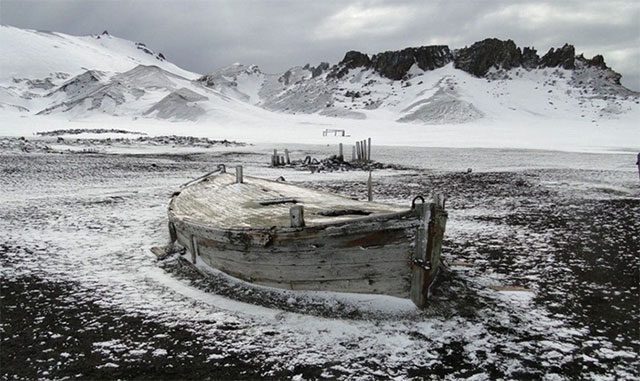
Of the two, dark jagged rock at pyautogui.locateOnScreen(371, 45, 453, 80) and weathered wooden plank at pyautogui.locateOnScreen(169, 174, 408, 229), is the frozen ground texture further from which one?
dark jagged rock at pyautogui.locateOnScreen(371, 45, 453, 80)

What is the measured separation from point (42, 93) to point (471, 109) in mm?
118602

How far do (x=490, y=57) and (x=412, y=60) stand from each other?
22322 millimetres

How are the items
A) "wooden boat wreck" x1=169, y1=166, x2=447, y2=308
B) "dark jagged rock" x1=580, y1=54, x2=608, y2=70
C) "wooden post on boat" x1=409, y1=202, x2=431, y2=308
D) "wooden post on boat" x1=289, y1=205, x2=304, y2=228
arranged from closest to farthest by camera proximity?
"wooden post on boat" x1=409, y1=202, x2=431, y2=308
"wooden boat wreck" x1=169, y1=166, x2=447, y2=308
"wooden post on boat" x1=289, y1=205, x2=304, y2=228
"dark jagged rock" x1=580, y1=54, x2=608, y2=70

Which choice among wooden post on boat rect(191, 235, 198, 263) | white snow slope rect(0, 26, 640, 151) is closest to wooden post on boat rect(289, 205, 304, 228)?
wooden post on boat rect(191, 235, 198, 263)

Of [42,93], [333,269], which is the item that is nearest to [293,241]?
[333,269]

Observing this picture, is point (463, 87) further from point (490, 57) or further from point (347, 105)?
point (347, 105)

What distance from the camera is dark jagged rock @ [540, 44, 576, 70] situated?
125387mm

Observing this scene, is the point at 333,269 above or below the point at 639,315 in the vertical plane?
above

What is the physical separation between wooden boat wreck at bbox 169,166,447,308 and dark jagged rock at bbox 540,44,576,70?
138 metres

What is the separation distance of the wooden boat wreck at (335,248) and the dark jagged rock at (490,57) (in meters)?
131

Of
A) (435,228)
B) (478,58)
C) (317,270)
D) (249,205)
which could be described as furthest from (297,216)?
(478,58)

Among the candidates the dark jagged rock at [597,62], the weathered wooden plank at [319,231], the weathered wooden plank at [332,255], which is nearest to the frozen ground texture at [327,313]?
the weathered wooden plank at [332,255]

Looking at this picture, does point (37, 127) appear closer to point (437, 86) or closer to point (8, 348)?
point (8, 348)

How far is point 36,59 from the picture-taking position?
161750mm
